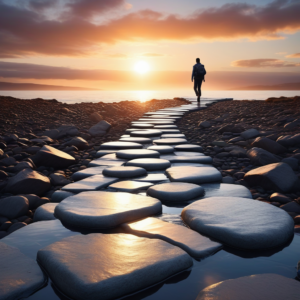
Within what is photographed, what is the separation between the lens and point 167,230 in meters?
1.58

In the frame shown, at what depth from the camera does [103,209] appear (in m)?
1.77

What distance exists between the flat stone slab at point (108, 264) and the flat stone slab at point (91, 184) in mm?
874

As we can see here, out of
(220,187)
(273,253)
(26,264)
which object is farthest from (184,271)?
(220,187)

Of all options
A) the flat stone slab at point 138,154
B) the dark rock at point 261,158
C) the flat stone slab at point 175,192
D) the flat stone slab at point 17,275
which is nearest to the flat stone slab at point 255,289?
the flat stone slab at point 17,275

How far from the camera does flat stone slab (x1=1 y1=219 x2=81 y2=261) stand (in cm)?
147

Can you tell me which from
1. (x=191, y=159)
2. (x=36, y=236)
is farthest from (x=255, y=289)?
(x=191, y=159)

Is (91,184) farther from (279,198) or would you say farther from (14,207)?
(279,198)

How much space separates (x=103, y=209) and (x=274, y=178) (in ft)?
5.59

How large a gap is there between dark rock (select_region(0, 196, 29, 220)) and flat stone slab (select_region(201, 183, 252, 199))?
143 cm

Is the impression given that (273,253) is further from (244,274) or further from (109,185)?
(109,185)

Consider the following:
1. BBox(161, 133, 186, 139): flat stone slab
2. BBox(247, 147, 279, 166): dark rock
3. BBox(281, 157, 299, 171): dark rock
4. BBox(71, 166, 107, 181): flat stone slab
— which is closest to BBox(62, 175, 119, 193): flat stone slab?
BBox(71, 166, 107, 181): flat stone slab

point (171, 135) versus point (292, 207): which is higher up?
point (171, 135)

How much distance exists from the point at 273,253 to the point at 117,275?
80 cm

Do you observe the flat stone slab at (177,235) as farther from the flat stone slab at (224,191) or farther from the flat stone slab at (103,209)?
the flat stone slab at (224,191)
